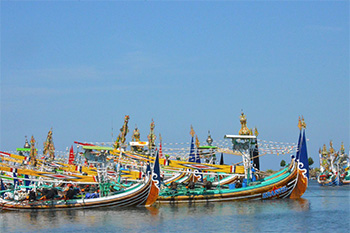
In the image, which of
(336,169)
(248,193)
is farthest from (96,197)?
(336,169)

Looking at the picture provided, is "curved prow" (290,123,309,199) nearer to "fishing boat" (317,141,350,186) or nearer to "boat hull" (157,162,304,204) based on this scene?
"boat hull" (157,162,304,204)

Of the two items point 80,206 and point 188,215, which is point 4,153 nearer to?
point 80,206

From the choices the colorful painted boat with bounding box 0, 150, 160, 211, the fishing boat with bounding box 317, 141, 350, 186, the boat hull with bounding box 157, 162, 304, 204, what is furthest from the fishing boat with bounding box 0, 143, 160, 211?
the fishing boat with bounding box 317, 141, 350, 186

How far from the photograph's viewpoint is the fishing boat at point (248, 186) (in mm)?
42875

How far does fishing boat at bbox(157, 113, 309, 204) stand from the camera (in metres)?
42.9

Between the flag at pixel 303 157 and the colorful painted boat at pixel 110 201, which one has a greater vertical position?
the flag at pixel 303 157

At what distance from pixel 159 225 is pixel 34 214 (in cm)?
927

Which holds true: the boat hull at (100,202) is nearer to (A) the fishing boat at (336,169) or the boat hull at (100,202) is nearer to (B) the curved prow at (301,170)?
(B) the curved prow at (301,170)

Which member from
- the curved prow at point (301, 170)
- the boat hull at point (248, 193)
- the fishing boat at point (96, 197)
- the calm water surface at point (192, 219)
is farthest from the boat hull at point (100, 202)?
the curved prow at point (301, 170)

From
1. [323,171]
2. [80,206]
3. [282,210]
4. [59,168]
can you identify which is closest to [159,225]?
[80,206]

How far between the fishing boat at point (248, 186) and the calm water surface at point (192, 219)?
1.60 m

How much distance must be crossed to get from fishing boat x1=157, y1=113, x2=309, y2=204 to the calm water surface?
5.24 feet

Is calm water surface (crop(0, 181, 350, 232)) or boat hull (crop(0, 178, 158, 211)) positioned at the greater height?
boat hull (crop(0, 178, 158, 211))

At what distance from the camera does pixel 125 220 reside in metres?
33.2
